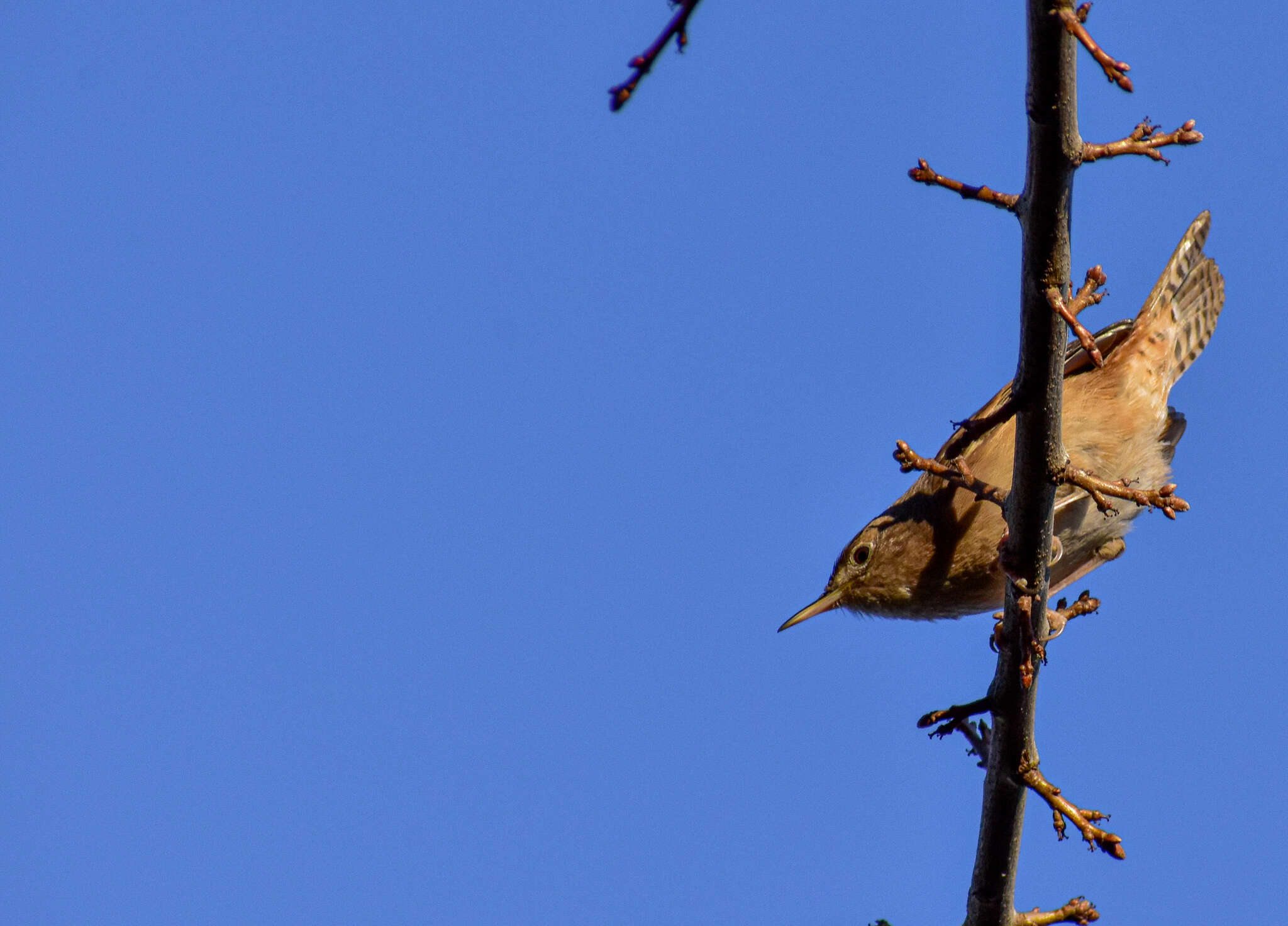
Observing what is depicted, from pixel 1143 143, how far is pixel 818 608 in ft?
17.1

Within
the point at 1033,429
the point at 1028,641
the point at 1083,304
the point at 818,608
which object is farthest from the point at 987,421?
the point at 818,608

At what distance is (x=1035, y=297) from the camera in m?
4.83

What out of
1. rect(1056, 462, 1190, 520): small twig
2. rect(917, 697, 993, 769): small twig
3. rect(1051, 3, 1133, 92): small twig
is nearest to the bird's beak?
rect(917, 697, 993, 769): small twig

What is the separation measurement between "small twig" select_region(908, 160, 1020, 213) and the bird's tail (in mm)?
4791

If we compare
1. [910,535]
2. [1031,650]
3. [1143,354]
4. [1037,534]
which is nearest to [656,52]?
[1037,534]

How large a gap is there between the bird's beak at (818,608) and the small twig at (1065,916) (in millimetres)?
3036

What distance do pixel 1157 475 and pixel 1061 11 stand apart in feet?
19.2

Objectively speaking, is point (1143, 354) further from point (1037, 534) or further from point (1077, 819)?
point (1077, 819)

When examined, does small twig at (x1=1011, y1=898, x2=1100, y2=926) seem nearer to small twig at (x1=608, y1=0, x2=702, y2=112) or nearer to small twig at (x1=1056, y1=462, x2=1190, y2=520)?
small twig at (x1=1056, y1=462, x2=1190, y2=520)

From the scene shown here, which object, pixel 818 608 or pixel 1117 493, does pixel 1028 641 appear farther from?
pixel 818 608

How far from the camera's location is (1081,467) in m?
8.32

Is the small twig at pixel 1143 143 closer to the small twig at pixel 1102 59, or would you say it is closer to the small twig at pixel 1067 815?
the small twig at pixel 1102 59

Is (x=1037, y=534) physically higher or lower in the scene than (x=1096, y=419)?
lower

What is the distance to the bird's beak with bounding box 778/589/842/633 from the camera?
9.17 m
